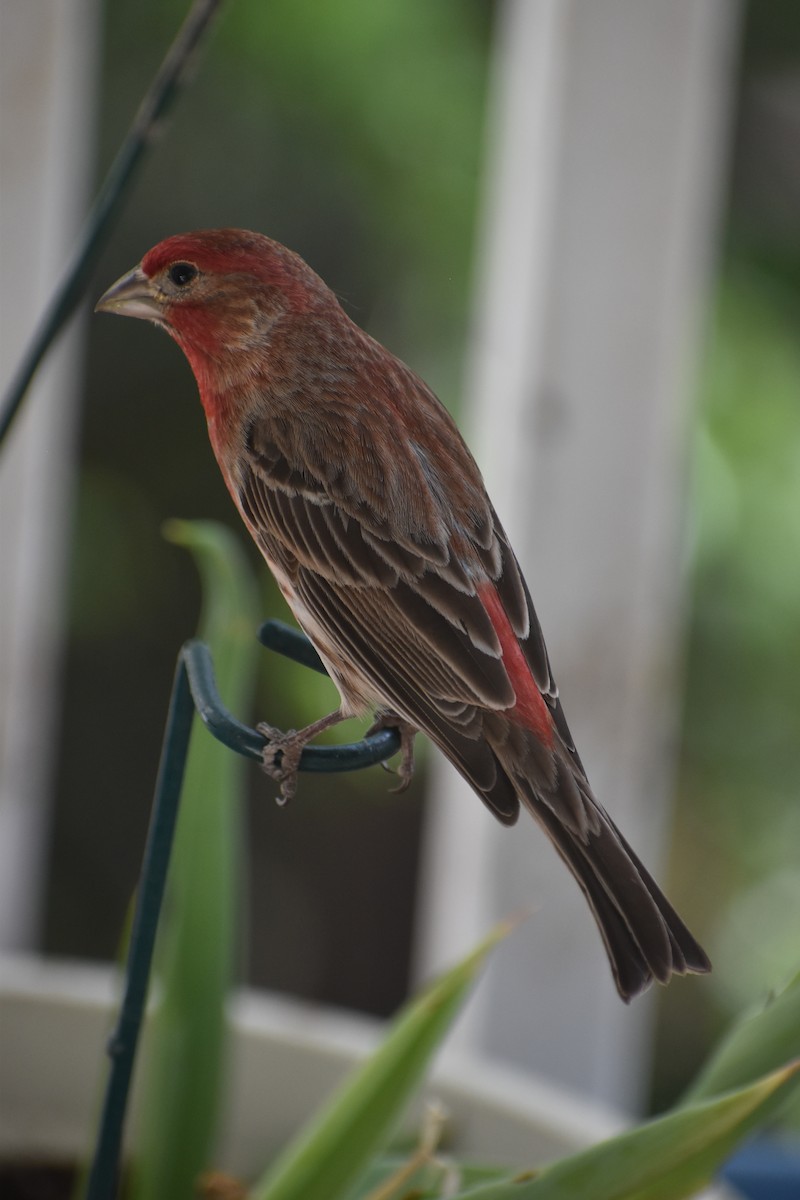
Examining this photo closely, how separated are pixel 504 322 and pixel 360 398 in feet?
1.82

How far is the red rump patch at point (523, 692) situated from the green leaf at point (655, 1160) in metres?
0.21

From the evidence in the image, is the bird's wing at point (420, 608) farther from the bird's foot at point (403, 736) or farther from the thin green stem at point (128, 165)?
the thin green stem at point (128, 165)

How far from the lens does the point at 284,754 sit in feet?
1.99

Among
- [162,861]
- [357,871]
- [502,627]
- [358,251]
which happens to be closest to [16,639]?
[357,871]

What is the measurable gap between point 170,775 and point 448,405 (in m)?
0.35

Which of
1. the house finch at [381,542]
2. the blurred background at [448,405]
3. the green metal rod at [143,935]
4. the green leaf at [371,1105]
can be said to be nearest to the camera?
the house finch at [381,542]

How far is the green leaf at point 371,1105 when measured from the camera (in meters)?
0.91

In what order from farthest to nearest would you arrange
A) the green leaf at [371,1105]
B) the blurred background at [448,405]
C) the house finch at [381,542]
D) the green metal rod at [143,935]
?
the blurred background at [448,405], the green leaf at [371,1105], the green metal rod at [143,935], the house finch at [381,542]

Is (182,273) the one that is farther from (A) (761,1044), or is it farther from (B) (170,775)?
(A) (761,1044)

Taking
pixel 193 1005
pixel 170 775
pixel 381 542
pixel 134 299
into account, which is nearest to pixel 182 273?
pixel 134 299

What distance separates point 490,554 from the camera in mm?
589

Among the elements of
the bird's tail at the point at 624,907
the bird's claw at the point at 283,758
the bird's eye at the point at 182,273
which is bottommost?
the bird's tail at the point at 624,907

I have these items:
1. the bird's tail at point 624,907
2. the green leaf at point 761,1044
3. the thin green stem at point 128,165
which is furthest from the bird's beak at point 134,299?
the green leaf at point 761,1044

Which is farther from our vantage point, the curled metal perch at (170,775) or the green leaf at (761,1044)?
the green leaf at (761,1044)
